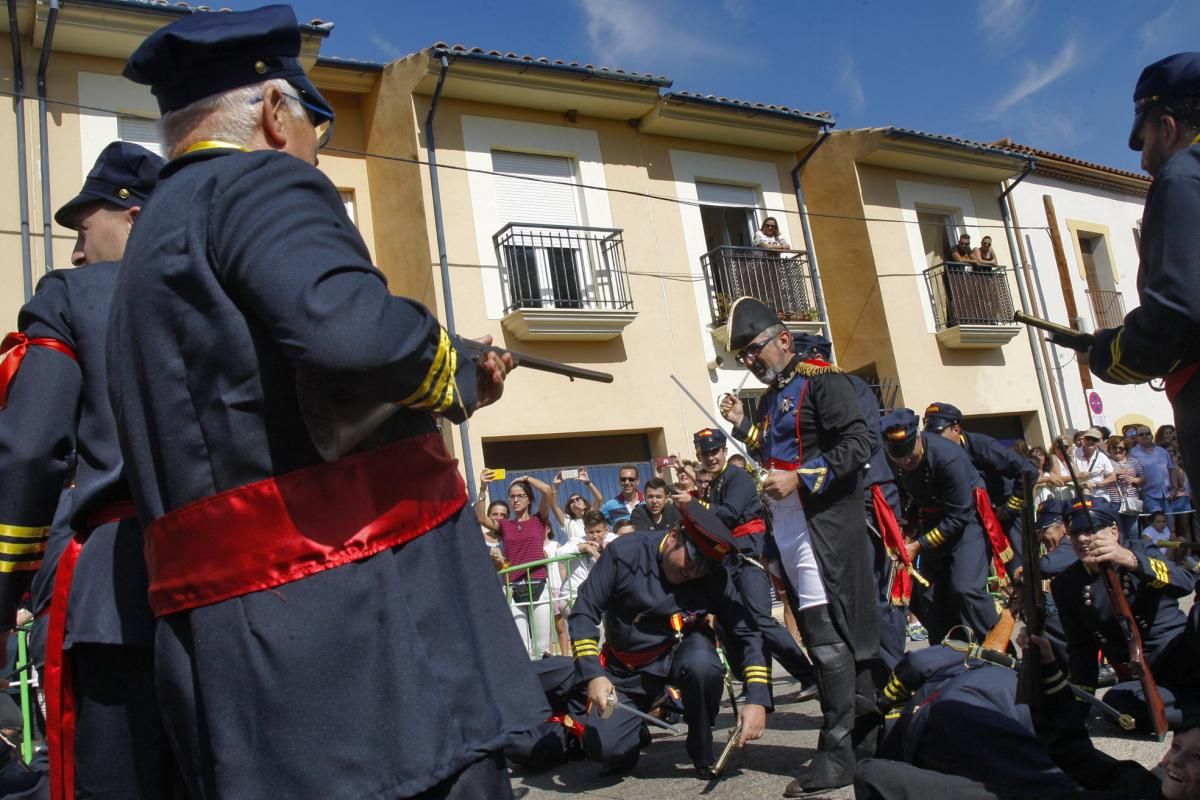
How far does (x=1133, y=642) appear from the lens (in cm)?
458

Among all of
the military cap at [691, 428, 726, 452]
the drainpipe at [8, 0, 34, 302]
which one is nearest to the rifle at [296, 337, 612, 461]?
the military cap at [691, 428, 726, 452]

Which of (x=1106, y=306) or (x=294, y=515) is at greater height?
(x=1106, y=306)

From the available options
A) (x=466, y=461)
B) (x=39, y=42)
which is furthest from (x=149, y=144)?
(x=466, y=461)

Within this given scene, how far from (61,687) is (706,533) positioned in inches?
140

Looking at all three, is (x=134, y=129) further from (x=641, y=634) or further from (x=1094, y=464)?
(x=1094, y=464)

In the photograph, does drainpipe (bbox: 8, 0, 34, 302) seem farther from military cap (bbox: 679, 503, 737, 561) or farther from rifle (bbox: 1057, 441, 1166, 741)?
rifle (bbox: 1057, 441, 1166, 741)

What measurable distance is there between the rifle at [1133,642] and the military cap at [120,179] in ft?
11.6

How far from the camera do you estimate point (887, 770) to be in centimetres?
328

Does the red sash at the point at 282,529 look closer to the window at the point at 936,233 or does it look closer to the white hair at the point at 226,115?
the white hair at the point at 226,115

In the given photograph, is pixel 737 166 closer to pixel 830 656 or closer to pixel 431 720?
pixel 830 656

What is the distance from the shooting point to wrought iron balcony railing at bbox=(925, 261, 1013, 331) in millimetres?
17844

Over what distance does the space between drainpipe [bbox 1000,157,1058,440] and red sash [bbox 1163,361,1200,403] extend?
1674cm

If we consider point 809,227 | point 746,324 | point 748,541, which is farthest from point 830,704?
point 809,227

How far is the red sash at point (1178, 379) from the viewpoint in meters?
2.85
